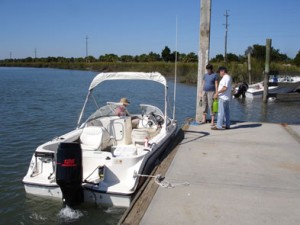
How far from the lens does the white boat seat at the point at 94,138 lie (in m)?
7.62

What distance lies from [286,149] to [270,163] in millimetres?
1361

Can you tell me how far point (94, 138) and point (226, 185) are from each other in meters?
3.00

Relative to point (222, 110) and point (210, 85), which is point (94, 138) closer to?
point (222, 110)

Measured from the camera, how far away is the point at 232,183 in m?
6.17

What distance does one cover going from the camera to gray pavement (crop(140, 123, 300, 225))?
4.89 metres

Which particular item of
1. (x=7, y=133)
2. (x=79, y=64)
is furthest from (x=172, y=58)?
(x=7, y=133)

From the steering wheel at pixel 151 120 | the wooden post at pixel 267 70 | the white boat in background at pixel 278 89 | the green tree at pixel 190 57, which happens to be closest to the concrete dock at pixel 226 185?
the steering wheel at pixel 151 120

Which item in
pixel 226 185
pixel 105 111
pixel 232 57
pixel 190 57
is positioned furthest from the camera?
pixel 190 57

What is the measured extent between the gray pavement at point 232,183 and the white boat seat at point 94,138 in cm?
155

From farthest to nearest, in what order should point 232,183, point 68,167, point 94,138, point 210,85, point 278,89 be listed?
point 278,89, point 210,85, point 94,138, point 232,183, point 68,167

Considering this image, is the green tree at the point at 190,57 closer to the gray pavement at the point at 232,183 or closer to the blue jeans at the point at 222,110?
the blue jeans at the point at 222,110

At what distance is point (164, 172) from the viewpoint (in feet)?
22.0

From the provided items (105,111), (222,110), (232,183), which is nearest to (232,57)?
(222,110)

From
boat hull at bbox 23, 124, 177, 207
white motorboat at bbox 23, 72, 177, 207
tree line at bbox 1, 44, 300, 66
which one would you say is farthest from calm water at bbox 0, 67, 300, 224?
tree line at bbox 1, 44, 300, 66
